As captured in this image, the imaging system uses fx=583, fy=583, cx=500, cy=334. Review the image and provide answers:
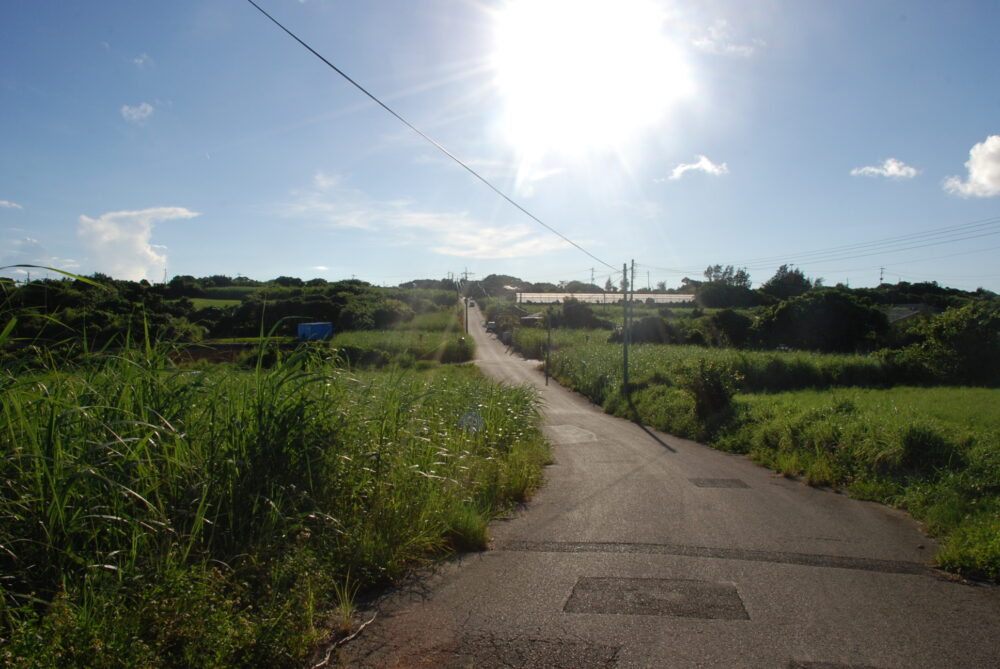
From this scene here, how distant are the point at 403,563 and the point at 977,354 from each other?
2792 cm

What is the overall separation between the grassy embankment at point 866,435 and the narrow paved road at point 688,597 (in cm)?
54

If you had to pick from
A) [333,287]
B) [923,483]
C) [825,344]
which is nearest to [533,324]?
[333,287]

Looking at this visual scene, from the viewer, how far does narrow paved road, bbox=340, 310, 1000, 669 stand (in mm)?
3617

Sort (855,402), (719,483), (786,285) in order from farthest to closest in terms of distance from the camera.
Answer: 1. (786,285)
2. (855,402)
3. (719,483)

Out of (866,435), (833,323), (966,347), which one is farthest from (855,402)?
(833,323)

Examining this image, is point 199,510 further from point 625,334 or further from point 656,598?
point 625,334

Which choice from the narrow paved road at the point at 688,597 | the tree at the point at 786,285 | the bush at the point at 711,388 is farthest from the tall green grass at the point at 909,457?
the tree at the point at 786,285

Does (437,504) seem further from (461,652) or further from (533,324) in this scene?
(533,324)

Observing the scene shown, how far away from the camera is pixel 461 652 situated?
3.54 m

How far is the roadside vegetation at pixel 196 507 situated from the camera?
2.92 m

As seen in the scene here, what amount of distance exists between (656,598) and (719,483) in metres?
6.04

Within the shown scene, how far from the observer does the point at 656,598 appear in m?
4.47

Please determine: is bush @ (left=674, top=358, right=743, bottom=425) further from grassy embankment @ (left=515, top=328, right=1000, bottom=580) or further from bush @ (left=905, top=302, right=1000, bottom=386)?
bush @ (left=905, top=302, right=1000, bottom=386)

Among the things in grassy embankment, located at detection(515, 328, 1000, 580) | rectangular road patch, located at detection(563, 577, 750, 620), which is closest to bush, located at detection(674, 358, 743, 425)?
grassy embankment, located at detection(515, 328, 1000, 580)
